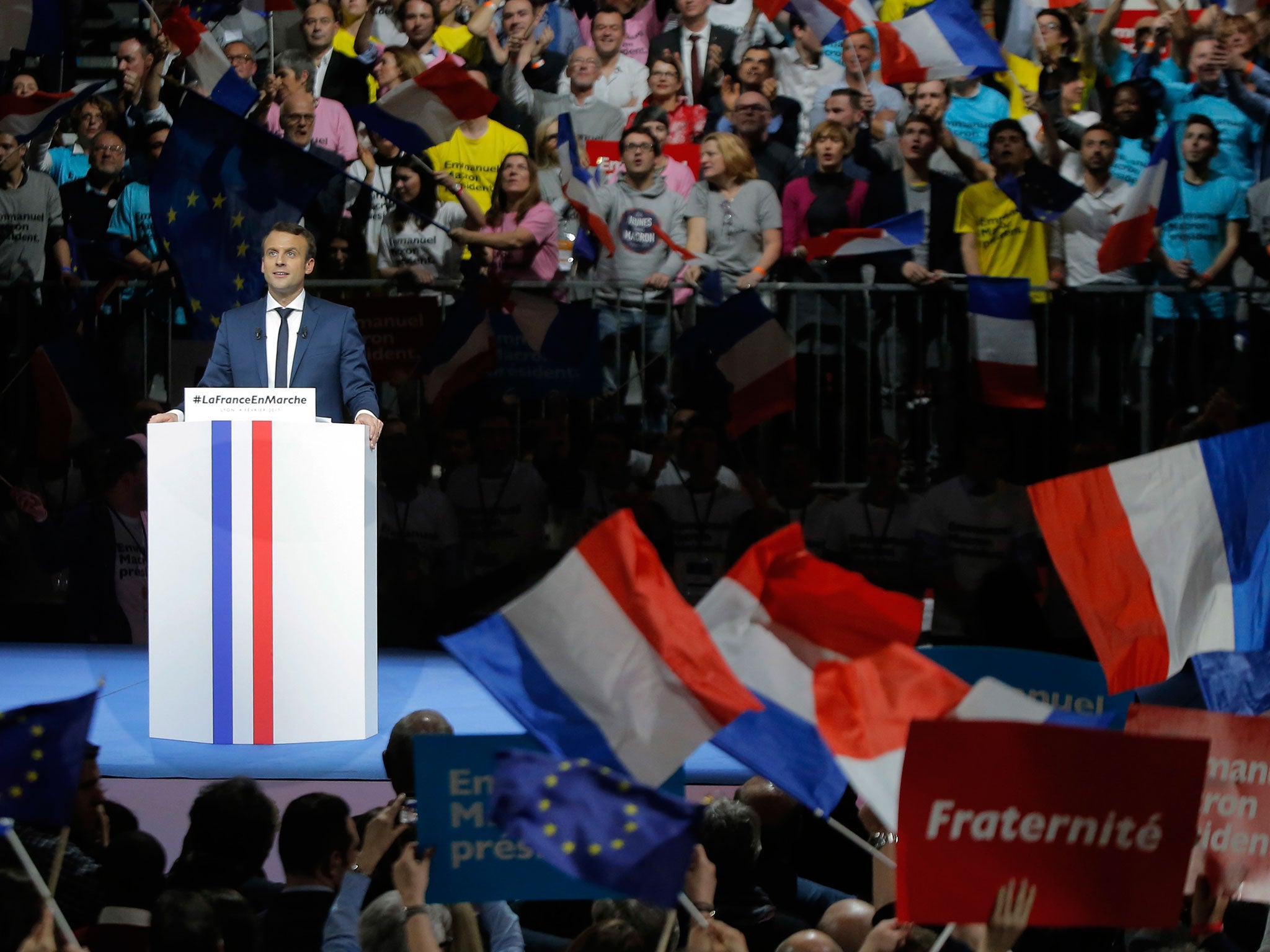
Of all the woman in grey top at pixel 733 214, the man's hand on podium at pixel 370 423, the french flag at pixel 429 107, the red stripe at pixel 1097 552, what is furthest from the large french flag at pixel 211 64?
the red stripe at pixel 1097 552

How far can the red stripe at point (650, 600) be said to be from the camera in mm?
3447

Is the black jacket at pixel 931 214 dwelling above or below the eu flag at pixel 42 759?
above

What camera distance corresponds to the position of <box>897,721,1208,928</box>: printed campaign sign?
290 centimetres

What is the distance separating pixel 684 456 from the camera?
8.55 meters

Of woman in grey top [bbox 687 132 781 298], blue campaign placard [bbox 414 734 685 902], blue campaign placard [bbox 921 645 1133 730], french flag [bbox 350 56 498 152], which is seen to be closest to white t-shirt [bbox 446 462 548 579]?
woman in grey top [bbox 687 132 781 298]

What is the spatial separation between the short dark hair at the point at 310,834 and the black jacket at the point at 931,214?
18.1 ft

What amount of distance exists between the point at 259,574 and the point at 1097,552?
105 inches

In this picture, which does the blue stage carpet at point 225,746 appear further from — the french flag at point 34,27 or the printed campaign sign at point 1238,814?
the french flag at point 34,27

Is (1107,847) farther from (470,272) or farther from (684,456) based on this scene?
(470,272)

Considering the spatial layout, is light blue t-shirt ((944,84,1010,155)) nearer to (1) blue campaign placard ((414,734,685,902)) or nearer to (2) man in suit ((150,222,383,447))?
(2) man in suit ((150,222,383,447))

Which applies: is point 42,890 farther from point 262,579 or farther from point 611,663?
point 262,579

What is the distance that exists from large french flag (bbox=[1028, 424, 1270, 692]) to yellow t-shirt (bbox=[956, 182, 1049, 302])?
4.07m

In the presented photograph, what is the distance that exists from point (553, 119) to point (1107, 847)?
690 cm

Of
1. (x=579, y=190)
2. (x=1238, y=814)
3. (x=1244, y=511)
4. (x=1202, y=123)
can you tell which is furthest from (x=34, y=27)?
(x=1238, y=814)
